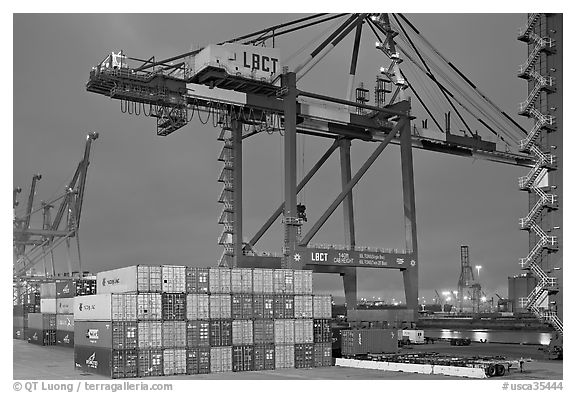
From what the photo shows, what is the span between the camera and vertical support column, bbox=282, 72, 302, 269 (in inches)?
2309

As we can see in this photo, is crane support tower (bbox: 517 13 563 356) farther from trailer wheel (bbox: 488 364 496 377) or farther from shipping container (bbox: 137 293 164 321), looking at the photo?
shipping container (bbox: 137 293 164 321)

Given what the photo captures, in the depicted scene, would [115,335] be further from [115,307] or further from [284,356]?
[284,356]

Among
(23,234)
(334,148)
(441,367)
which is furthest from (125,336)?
(23,234)

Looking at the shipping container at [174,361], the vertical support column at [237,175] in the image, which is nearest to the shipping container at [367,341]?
the shipping container at [174,361]

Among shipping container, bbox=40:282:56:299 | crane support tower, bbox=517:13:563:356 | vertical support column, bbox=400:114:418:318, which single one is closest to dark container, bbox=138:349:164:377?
crane support tower, bbox=517:13:563:356

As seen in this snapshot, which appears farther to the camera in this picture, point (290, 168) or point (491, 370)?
point (290, 168)

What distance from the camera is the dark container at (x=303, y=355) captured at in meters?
37.7

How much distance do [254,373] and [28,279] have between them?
75.7 m

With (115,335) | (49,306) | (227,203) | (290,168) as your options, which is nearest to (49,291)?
(49,306)

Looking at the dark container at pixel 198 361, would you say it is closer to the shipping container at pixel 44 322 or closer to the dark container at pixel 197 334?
the dark container at pixel 197 334

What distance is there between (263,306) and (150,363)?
6496mm

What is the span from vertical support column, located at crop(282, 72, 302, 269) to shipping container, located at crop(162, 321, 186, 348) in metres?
24.4

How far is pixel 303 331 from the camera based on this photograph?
3816 cm

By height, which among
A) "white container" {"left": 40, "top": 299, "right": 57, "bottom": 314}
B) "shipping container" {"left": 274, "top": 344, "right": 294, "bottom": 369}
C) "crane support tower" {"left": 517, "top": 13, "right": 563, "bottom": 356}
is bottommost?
"shipping container" {"left": 274, "top": 344, "right": 294, "bottom": 369}
